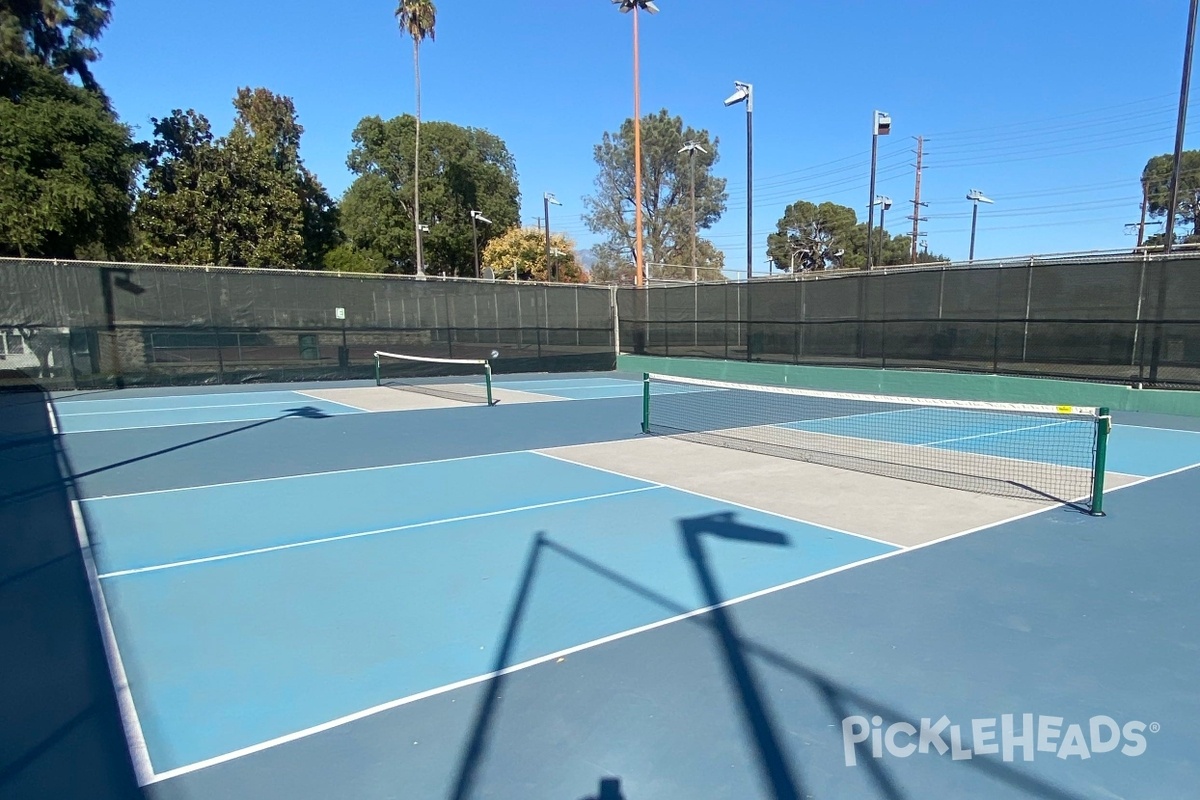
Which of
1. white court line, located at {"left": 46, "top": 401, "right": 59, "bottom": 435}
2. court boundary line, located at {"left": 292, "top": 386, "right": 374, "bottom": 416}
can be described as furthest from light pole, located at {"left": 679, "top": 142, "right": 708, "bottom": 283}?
white court line, located at {"left": 46, "top": 401, "right": 59, "bottom": 435}

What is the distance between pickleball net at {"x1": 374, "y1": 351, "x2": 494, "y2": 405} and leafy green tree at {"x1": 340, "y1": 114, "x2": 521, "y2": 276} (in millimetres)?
27962

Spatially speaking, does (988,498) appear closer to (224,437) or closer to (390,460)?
(390,460)

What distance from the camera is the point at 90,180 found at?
23.3 meters

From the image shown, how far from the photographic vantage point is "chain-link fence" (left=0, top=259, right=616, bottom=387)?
16859 mm

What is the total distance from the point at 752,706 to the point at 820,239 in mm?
74674

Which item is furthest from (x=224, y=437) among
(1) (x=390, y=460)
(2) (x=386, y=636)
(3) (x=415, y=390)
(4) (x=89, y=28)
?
(4) (x=89, y=28)

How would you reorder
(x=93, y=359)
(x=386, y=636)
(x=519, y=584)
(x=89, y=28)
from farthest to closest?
1. (x=89, y=28)
2. (x=93, y=359)
3. (x=519, y=584)
4. (x=386, y=636)

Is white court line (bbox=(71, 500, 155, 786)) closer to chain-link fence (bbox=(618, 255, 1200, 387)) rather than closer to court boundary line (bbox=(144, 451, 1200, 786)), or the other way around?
court boundary line (bbox=(144, 451, 1200, 786))

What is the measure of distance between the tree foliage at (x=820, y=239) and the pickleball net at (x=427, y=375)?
54.8m

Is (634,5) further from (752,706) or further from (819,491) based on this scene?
(752,706)

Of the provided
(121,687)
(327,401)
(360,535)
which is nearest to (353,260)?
(327,401)

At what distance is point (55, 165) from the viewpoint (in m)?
22.7

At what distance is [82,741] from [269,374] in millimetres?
18200

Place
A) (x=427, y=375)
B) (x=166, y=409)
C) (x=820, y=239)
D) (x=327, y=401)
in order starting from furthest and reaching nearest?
(x=820, y=239) → (x=427, y=375) → (x=327, y=401) → (x=166, y=409)
